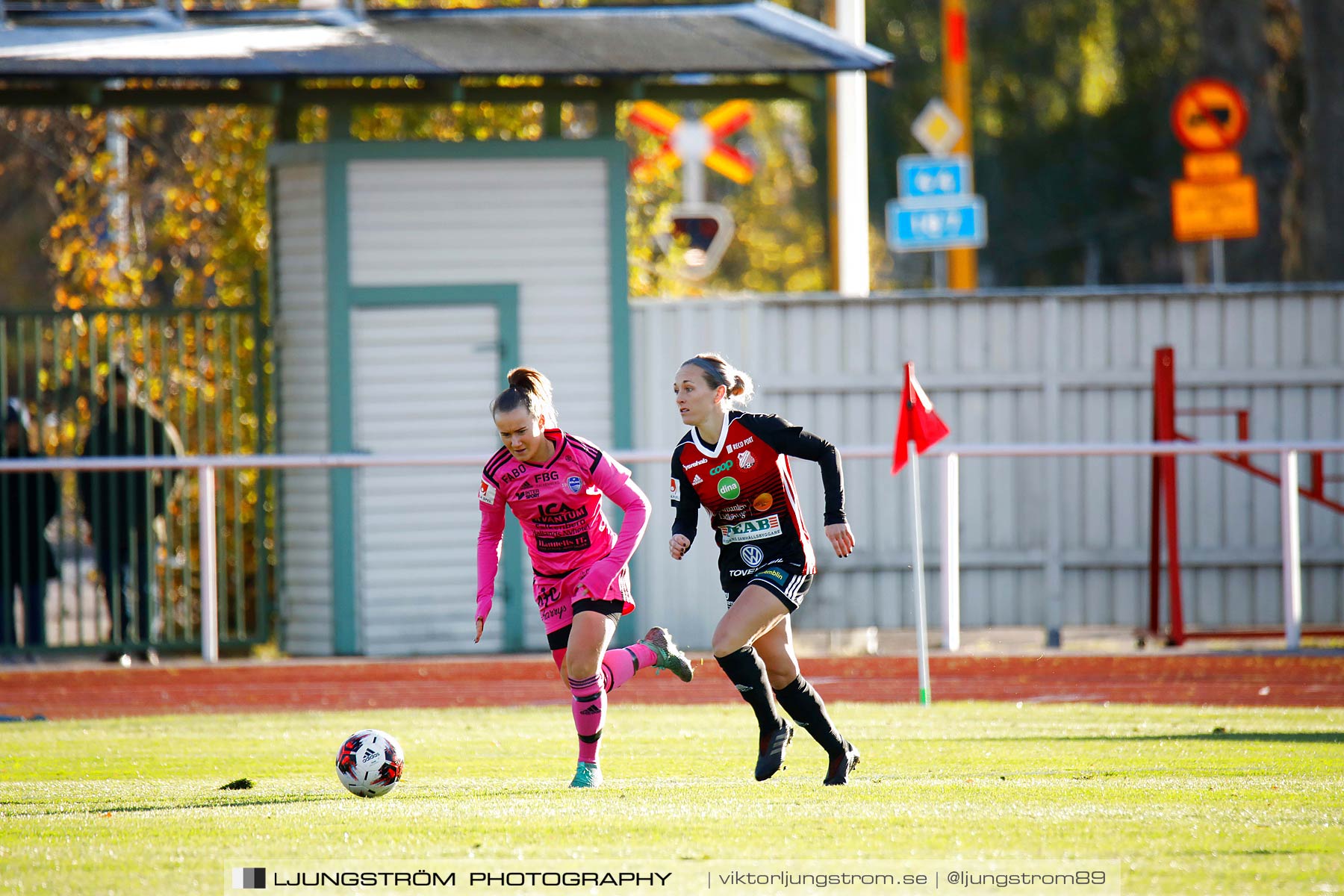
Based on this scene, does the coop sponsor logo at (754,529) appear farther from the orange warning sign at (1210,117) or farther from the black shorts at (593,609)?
the orange warning sign at (1210,117)

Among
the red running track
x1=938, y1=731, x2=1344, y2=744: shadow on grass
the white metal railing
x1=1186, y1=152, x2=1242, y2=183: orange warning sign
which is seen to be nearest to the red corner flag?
the white metal railing

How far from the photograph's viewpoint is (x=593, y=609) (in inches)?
296

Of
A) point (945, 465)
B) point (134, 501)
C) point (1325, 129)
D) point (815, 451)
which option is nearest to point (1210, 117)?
point (1325, 129)

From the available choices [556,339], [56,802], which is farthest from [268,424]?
[56,802]

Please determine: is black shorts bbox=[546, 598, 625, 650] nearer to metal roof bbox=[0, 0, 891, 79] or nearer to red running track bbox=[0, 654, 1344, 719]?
red running track bbox=[0, 654, 1344, 719]

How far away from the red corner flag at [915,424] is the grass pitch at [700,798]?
1.55 m

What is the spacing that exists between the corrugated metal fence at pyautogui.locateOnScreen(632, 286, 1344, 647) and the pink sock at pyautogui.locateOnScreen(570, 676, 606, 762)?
6.49m

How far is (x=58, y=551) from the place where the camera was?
1384 centimetres

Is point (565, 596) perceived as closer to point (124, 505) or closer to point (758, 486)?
point (758, 486)

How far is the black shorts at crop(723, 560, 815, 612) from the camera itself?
7.32 metres

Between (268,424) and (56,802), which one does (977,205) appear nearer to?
(268,424)

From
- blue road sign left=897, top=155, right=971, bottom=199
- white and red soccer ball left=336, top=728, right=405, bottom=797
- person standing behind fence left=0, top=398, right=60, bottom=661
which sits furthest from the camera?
blue road sign left=897, top=155, right=971, bottom=199

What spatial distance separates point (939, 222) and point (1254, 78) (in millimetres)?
10207

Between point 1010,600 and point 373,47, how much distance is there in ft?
20.0
